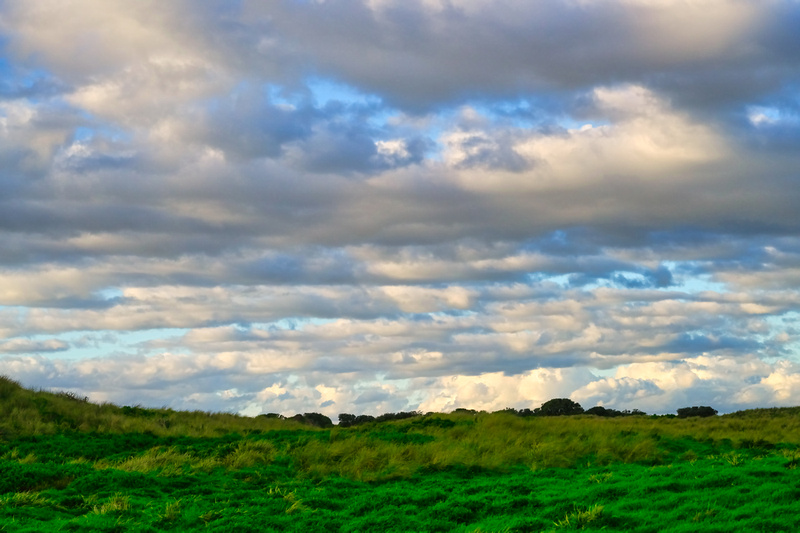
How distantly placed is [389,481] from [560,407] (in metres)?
58.0

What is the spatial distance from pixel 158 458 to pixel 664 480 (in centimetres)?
1495

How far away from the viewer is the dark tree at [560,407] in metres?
72.4

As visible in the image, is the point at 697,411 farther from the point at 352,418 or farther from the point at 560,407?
the point at 352,418

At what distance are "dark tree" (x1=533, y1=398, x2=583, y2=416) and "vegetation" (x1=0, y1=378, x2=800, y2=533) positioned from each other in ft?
133

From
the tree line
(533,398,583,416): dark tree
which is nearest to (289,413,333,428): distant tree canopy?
the tree line

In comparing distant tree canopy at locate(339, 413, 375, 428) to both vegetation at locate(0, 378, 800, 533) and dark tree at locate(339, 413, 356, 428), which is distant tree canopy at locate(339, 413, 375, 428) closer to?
dark tree at locate(339, 413, 356, 428)

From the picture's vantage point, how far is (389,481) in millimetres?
20000

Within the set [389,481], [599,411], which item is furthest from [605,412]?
[389,481]

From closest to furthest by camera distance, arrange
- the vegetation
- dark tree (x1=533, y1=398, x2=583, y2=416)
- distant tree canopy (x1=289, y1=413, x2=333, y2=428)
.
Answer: the vegetation < distant tree canopy (x1=289, y1=413, x2=333, y2=428) < dark tree (x1=533, y1=398, x2=583, y2=416)

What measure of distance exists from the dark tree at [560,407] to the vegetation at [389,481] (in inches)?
1601

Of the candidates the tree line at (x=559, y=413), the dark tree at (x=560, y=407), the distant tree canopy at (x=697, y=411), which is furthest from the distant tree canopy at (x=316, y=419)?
the distant tree canopy at (x=697, y=411)

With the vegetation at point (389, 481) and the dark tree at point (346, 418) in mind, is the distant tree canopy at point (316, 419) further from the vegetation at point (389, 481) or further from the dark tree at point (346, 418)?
the vegetation at point (389, 481)

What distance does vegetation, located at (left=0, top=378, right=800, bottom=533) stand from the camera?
41.6 ft

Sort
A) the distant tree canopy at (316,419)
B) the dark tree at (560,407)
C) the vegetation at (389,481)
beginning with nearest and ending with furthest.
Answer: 1. the vegetation at (389,481)
2. the distant tree canopy at (316,419)
3. the dark tree at (560,407)
